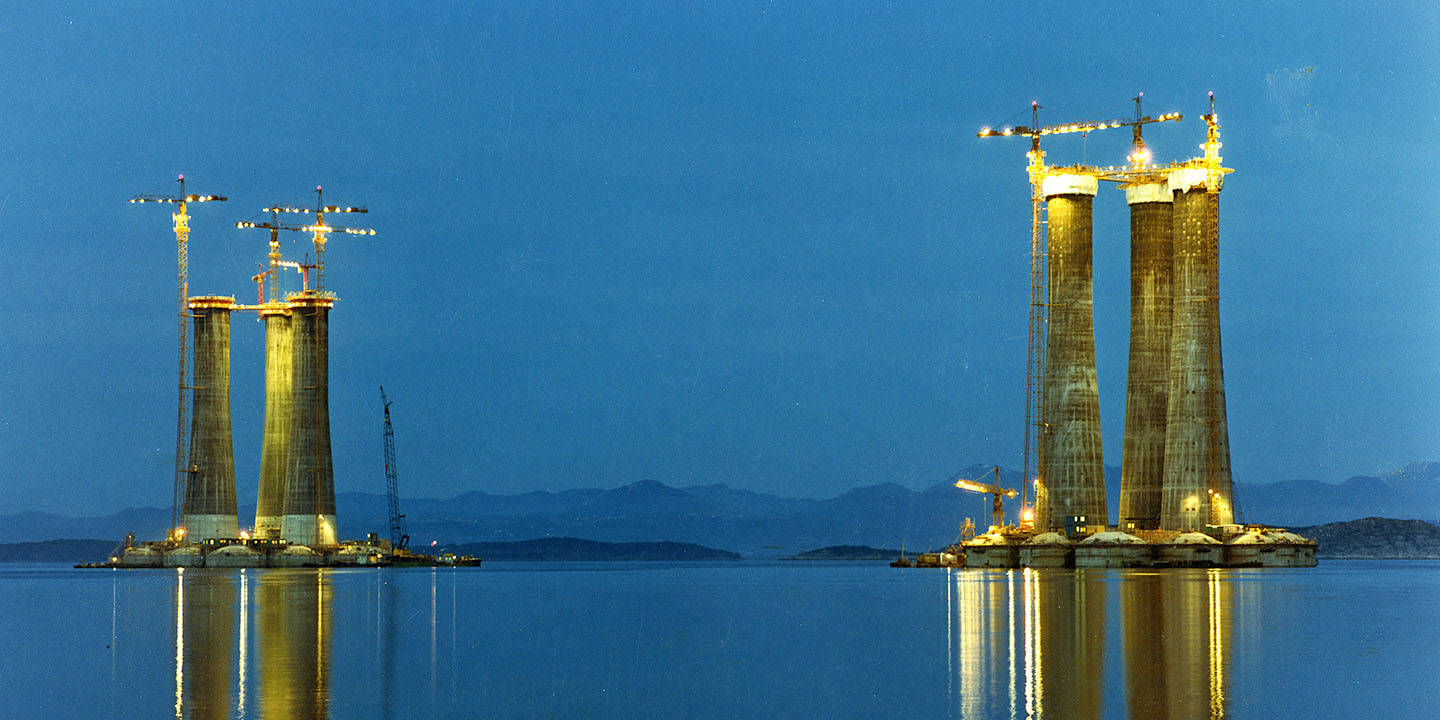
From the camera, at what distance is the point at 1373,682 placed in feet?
134

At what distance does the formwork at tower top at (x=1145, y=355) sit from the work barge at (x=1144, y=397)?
13cm

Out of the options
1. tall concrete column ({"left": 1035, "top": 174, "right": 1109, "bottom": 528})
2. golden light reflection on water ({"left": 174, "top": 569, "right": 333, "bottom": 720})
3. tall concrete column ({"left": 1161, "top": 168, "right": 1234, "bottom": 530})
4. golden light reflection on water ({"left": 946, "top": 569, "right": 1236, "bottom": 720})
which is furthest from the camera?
tall concrete column ({"left": 1035, "top": 174, "right": 1109, "bottom": 528})

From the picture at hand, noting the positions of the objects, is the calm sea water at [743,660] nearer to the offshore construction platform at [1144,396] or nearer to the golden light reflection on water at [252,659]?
the golden light reflection on water at [252,659]

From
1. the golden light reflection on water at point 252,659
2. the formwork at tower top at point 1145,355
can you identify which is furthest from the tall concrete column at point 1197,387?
the golden light reflection on water at point 252,659

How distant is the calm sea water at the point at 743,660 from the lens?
3619 centimetres

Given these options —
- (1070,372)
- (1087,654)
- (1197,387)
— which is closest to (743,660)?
(1087,654)

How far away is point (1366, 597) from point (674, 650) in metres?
60.5

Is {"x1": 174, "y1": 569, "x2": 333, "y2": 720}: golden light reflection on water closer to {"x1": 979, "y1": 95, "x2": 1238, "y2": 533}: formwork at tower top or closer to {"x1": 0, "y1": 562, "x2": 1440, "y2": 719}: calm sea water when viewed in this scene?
{"x1": 0, "y1": 562, "x2": 1440, "y2": 719}: calm sea water

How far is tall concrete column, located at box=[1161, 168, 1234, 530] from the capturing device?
5955 inches

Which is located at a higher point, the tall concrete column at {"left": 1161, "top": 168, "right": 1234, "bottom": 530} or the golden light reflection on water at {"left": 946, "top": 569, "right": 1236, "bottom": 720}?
the tall concrete column at {"left": 1161, "top": 168, "right": 1234, "bottom": 530}

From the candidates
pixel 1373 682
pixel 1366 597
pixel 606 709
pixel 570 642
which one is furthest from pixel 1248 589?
pixel 606 709

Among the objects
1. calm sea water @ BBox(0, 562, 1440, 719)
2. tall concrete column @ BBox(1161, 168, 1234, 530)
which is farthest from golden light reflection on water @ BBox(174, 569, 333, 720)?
tall concrete column @ BBox(1161, 168, 1234, 530)

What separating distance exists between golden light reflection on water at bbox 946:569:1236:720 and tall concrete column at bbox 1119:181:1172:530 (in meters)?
76.6

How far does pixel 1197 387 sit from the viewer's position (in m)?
151
